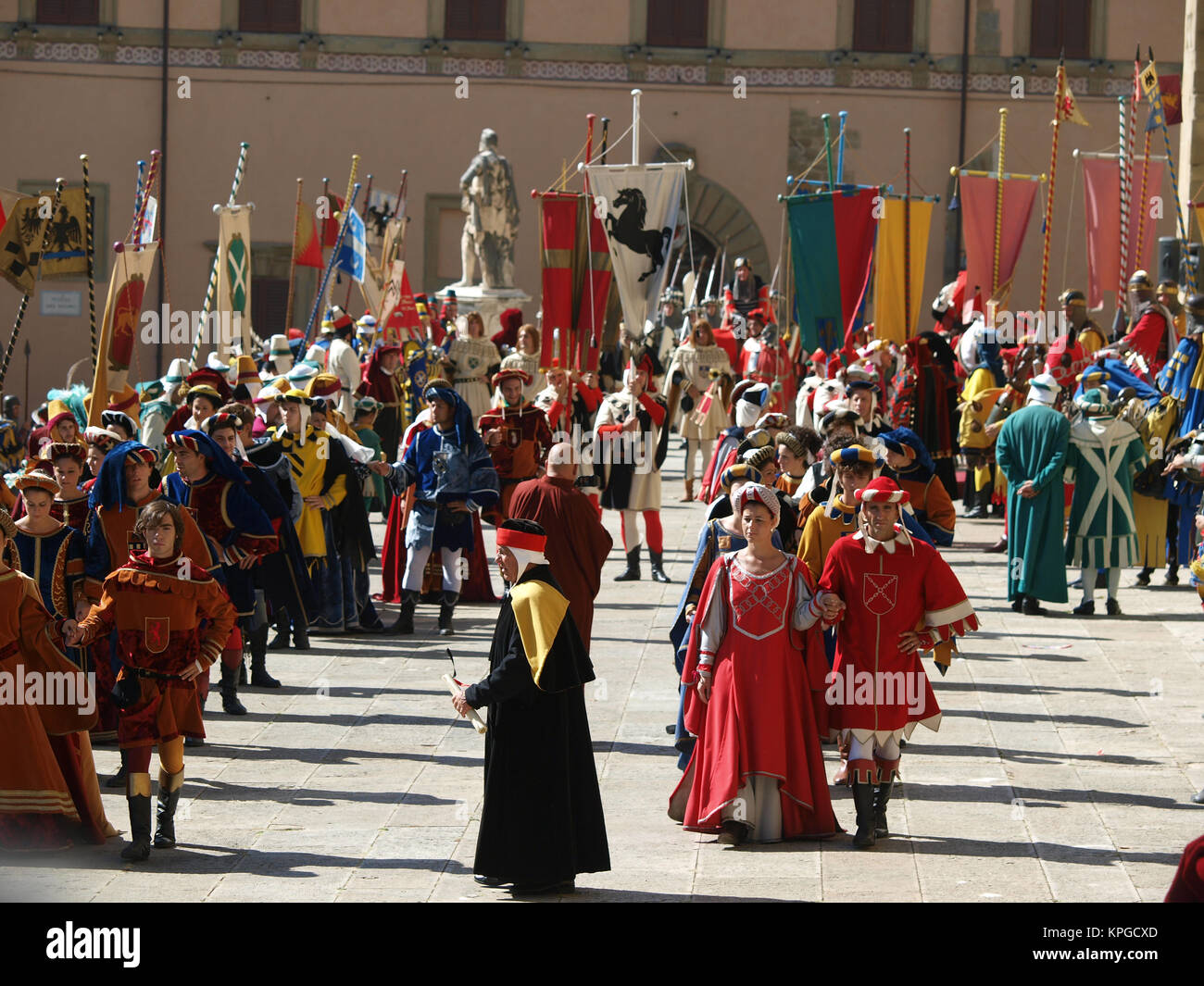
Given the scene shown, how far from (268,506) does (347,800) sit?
2376 mm

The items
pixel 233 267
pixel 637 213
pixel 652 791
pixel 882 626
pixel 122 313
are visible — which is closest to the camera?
pixel 882 626

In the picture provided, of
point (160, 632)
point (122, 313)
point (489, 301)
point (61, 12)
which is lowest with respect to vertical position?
point (160, 632)

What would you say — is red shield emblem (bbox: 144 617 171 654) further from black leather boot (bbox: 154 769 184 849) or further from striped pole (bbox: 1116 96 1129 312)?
striped pole (bbox: 1116 96 1129 312)

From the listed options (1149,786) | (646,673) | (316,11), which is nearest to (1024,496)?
(646,673)

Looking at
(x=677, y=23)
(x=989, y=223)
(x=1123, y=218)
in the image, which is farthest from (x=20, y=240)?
(x=677, y=23)

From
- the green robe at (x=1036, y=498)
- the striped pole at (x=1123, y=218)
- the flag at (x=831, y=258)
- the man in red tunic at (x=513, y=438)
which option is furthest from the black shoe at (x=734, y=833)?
the striped pole at (x=1123, y=218)

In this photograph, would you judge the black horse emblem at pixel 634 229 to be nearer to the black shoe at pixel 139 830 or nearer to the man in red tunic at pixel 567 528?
the man in red tunic at pixel 567 528

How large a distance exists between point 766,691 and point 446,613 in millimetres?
5407

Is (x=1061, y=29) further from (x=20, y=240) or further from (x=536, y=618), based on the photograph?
(x=536, y=618)

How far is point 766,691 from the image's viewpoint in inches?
320

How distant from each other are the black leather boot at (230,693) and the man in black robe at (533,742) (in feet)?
11.9

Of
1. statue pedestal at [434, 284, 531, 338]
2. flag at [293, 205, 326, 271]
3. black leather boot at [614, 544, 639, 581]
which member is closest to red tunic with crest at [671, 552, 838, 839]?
black leather boot at [614, 544, 639, 581]

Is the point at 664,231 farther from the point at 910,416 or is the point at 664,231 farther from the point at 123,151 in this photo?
the point at 123,151

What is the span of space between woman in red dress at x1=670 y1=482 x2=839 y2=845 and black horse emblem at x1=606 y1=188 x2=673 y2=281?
8892mm
